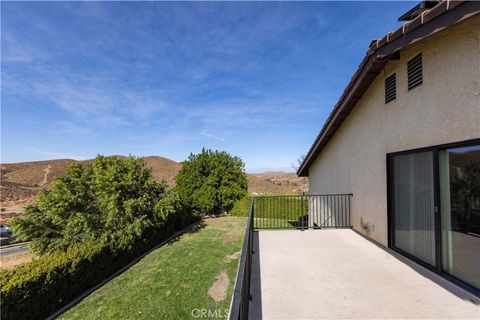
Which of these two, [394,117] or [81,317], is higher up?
[394,117]

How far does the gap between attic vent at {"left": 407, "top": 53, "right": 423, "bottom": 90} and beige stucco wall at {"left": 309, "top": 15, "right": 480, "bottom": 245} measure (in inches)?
3.9

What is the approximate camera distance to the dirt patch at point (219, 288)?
712 cm

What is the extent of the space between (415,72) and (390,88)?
0.78m

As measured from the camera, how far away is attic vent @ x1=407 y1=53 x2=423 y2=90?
4.00 m

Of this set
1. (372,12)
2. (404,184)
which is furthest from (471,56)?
(372,12)

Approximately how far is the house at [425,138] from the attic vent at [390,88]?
0.02m

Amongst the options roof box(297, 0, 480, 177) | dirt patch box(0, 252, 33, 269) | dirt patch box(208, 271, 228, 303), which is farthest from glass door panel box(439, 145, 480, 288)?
dirt patch box(0, 252, 33, 269)

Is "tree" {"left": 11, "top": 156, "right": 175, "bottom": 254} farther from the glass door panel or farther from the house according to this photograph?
the glass door panel

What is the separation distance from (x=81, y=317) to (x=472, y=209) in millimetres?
9415

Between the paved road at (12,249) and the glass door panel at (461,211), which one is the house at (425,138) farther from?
the paved road at (12,249)

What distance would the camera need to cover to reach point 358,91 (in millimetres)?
5973

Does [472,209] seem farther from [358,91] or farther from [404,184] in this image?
[358,91]

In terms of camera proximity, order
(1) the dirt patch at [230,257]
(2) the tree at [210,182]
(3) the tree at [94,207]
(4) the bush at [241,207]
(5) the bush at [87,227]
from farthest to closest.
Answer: (2) the tree at [210,182] < (4) the bush at [241,207] < (3) the tree at [94,207] < (1) the dirt patch at [230,257] < (5) the bush at [87,227]

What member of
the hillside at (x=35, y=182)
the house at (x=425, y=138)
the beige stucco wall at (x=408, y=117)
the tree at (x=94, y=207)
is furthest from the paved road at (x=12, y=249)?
the house at (x=425, y=138)
